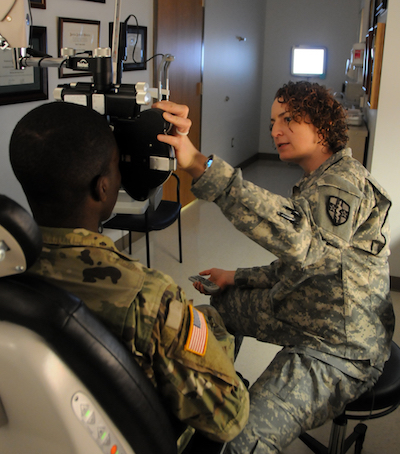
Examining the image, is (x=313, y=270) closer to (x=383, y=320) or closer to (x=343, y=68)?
(x=383, y=320)

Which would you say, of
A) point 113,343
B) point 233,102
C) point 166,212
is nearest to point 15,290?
A: point 113,343

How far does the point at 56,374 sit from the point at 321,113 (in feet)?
3.51

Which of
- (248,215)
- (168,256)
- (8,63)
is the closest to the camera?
(248,215)

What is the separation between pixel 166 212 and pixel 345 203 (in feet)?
5.95

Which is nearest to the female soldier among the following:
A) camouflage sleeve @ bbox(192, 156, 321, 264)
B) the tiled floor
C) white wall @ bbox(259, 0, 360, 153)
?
camouflage sleeve @ bbox(192, 156, 321, 264)

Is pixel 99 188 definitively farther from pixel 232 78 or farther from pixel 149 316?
pixel 232 78

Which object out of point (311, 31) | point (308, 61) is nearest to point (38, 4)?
point (308, 61)

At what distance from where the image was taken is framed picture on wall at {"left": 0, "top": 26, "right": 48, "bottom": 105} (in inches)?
83.9

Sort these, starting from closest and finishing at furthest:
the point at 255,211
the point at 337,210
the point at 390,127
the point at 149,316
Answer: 1. the point at 149,316
2. the point at 255,211
3. the point at 337,210
4. the point at 390,127

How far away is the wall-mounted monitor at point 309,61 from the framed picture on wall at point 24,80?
5.30 m

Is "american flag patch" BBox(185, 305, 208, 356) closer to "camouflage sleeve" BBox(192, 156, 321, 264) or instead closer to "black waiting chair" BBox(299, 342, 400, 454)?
"camouflage sleeve" BBox(192, 156, 321, 264)

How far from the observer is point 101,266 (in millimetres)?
796

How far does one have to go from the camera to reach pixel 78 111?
82 cm

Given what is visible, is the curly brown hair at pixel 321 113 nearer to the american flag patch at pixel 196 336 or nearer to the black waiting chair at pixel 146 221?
the american flag patch at pixel 196 336
